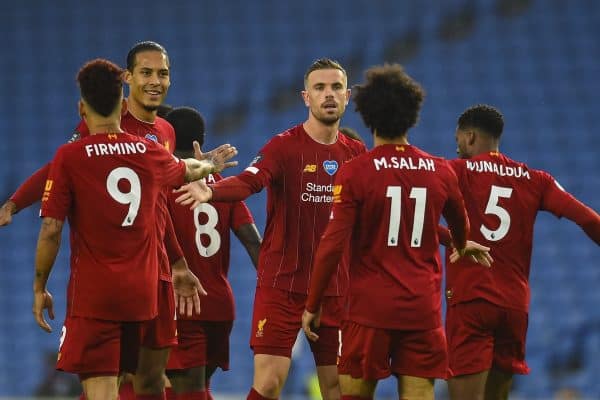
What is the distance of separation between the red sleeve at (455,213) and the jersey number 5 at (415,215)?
0.22m

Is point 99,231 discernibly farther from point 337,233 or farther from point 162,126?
point 162,126

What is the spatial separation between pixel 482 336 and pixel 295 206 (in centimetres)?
148

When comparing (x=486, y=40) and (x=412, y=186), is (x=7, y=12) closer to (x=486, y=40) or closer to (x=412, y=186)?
(x=486, y=40)

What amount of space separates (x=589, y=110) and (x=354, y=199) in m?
13.1

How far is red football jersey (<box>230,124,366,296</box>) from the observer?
6.92 meters

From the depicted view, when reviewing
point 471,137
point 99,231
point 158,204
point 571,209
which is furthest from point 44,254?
point 571,209

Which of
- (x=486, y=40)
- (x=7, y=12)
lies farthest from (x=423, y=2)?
(x=7, y=12)

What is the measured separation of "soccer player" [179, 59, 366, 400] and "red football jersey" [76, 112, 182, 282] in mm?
588

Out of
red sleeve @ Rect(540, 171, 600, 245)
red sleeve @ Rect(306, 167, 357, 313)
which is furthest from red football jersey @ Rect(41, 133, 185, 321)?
red sleeve @ Rect(540, 171, 600, 245)

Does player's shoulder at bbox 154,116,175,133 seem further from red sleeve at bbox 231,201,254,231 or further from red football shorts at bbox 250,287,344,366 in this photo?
red football shorts at bbox 250,287,344,366

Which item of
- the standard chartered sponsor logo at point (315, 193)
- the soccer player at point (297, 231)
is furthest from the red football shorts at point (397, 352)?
the standard chartered sponsor logo at point (315, 193)

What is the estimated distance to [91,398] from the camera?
5.76m

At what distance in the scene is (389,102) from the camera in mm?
5793

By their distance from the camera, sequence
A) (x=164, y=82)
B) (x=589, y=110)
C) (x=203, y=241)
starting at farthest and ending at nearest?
(x=589, y=110) → (x=203, y=241) → (x=164, y=82)
